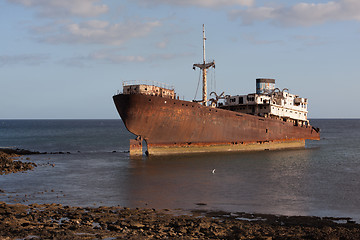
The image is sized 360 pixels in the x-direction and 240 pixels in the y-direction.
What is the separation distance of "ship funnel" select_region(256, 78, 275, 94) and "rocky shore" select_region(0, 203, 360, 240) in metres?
42.8

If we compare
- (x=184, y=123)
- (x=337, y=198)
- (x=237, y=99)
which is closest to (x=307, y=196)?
(x=337, y=198)

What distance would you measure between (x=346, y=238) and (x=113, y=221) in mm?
8354

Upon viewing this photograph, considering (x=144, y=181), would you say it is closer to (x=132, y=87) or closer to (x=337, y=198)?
(x=337, y=198)

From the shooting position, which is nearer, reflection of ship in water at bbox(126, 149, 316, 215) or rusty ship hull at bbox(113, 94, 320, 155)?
reflection of ship in water at bbox(126, 149, 316, 215)

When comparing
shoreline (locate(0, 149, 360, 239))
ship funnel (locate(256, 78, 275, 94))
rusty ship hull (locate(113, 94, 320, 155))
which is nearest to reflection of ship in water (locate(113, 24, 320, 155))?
rusty ship hull (locate(113, 94, 320, 155))

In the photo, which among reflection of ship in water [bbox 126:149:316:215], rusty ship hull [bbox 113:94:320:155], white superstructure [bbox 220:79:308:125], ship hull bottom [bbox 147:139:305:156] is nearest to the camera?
reflection of ship in water [bbox 126:149:316:215]

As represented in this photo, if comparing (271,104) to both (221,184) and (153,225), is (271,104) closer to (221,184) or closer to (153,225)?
(221,184)

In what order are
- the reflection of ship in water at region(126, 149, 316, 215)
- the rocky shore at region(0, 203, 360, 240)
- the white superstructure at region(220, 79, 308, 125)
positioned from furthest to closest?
the white superstructure at region(220, 79, 308, 125)
the reflection of ship in water at region(126, 149, 316, 215)
the rocky shore at region(0, 203, 360, 240)

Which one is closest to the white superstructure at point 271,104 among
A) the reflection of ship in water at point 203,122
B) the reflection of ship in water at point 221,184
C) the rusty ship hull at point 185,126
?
the reflection of ship in water at point 203,122

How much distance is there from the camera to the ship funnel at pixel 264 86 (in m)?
56.4

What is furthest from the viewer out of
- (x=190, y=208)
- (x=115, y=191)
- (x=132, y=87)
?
(x=132, y=87)

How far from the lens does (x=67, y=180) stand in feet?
79.3

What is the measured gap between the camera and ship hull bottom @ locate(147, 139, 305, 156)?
124 feet

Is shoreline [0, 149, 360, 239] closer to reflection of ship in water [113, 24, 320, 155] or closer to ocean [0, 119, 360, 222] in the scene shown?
ocean [0, 119, 360, 222]
